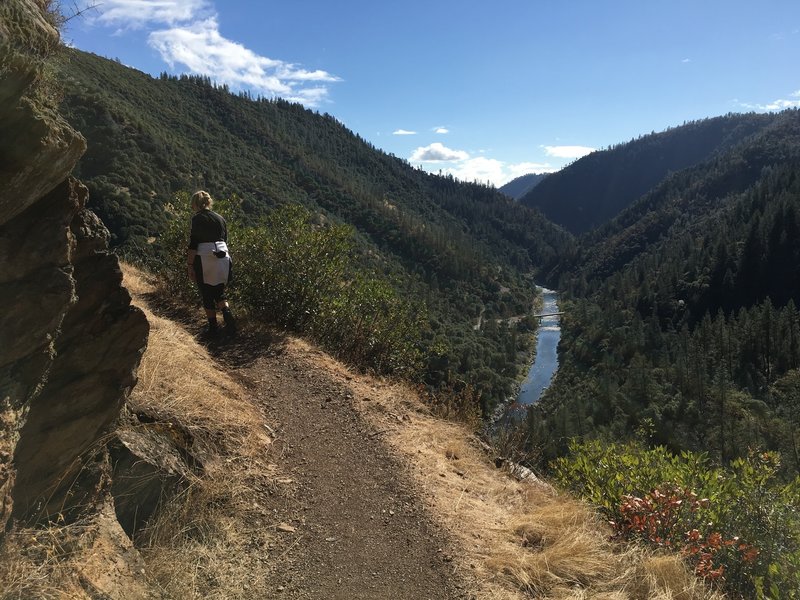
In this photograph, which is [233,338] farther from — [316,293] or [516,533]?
[516,533]

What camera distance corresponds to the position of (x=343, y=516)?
369cm

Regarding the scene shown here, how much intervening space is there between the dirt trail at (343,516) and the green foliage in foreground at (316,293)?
2224 millimetres

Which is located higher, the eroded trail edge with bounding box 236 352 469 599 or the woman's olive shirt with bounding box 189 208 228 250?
the woman's olive shirt with bounding box 189 208 228 250

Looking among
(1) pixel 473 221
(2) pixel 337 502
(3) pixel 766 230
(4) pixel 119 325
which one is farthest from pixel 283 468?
(1) pixel 473 221

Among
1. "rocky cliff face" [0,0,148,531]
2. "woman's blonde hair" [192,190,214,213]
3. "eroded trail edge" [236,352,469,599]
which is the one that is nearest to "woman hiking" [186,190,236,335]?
"woman's blonde hair" [192,190,214,213]

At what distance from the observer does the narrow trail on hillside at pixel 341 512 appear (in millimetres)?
3143

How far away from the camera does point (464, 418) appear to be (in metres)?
6.06

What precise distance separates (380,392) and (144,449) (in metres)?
3.06

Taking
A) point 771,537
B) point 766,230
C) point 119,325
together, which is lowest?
point 771,537

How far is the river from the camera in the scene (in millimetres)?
87125

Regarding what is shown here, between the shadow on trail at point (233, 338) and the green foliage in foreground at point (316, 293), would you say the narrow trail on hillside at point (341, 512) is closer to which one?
the shadow on trail at point (233, 338)

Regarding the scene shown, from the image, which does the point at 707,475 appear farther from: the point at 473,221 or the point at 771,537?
the point at 473,221

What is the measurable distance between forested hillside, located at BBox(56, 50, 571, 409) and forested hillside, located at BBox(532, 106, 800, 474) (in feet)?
43.6

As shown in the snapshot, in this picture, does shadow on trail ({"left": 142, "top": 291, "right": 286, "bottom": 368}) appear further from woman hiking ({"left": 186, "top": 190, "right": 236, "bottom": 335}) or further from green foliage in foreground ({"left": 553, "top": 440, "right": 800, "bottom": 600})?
green foliage in foreground ({"left": 553, "top": 440, "right": 800, "bottom": 600})
